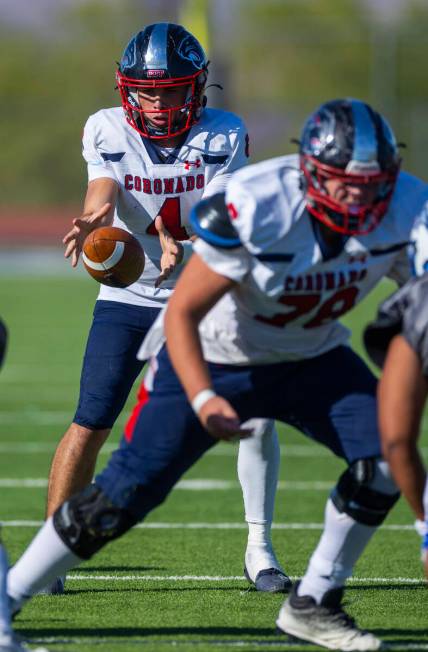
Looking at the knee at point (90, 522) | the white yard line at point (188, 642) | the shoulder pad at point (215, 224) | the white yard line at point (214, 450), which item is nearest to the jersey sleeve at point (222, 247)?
the shoulder pad at point (215, 224)

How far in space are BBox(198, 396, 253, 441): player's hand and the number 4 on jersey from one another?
168 centimetres

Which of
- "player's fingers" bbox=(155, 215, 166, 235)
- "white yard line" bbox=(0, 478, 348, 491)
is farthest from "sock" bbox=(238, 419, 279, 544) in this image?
"white yard line" bbox=(0, 478, 348, 491)

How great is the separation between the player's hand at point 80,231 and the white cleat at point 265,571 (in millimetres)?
1334

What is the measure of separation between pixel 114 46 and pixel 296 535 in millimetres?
36249

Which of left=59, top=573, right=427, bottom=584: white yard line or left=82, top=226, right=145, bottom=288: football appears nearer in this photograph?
left=82, top=226, right=145, bottom=288: football

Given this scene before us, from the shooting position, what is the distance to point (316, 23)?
46.9 m

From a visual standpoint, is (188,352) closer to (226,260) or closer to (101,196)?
(226,260)

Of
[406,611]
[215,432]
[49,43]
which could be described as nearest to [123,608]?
[406,611]

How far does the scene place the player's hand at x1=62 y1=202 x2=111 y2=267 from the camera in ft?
15.3

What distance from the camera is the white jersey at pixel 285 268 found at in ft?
12.2

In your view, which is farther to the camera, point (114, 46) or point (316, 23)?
point (316, 23)

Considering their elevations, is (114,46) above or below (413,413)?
below

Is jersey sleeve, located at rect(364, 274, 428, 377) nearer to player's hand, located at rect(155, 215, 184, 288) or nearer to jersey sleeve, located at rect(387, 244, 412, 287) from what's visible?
jersey sleeve, located at rect(387, 244, 412, 287)

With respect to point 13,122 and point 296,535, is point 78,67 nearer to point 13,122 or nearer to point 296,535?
point 13,122
